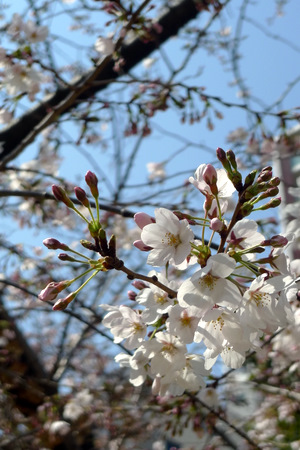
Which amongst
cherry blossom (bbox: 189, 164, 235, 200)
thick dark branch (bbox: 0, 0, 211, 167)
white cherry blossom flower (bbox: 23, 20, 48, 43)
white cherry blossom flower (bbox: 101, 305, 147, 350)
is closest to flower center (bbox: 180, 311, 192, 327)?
white cherry blossom flower (bbox: 101, 305, 147, 350)

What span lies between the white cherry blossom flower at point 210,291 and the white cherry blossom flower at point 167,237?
86mm

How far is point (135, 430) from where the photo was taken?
4945 millimetres

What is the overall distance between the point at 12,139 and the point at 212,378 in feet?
9.97

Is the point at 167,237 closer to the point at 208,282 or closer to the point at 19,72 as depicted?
the point at 208,282

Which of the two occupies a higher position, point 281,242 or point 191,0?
point 191,0

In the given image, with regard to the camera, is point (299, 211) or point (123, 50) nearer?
point (299, 211)

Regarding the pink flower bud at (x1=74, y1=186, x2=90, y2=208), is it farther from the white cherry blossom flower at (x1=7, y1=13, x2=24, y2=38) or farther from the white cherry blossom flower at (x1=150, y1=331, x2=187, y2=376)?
the white cherry blossom flower at (x1=7, y1=13, x2=24, y2=38)

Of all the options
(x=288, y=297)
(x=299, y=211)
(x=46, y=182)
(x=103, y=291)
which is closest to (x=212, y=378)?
(x=299, y=211)

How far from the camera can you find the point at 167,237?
1.04 metres

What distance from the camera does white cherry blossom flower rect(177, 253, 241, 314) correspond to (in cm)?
93

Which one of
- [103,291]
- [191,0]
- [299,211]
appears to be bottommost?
[299,211]

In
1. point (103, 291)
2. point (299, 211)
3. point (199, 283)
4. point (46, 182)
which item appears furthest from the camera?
point (103, 291)

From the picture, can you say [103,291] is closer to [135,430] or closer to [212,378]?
[135,430]

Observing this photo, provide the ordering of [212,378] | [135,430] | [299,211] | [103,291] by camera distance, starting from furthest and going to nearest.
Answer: [103,291], [135,430], [212,378], [299,211]
